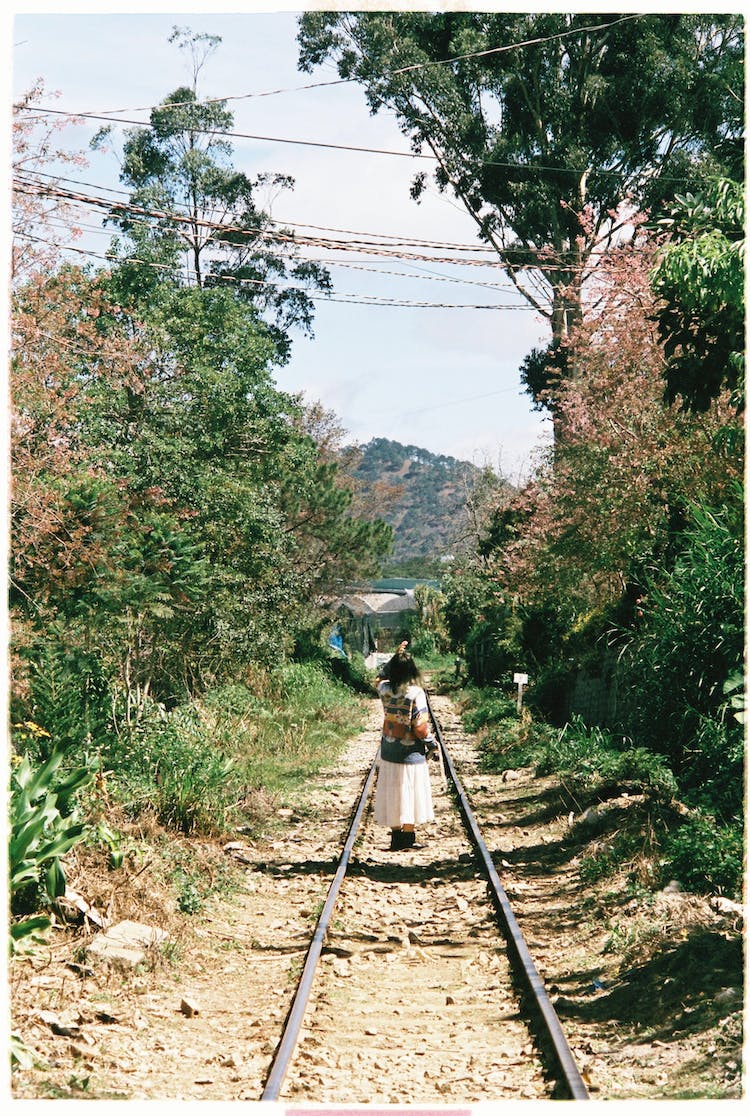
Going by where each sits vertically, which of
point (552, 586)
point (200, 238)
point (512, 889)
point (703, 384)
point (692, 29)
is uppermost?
point (692, 29)

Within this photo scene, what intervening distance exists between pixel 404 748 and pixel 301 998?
486 cm

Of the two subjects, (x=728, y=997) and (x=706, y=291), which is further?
(x=706, y=291)

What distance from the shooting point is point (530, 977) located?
294 inches

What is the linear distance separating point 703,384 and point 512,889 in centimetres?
492

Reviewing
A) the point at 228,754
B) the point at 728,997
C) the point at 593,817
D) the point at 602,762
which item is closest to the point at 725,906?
the point at 728,997

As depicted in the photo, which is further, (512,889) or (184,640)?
(184,640)

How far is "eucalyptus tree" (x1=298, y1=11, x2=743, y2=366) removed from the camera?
26594 millimetres

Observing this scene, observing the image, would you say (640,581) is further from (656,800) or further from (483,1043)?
(483,1043)

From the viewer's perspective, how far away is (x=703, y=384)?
374 inches

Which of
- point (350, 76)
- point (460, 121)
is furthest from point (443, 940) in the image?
point (460, 121)

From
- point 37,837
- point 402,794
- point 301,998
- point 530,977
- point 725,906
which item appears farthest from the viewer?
point 402,794

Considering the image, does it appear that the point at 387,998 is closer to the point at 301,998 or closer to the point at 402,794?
the point at 301,998

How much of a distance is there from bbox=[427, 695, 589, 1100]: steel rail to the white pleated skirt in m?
0.75

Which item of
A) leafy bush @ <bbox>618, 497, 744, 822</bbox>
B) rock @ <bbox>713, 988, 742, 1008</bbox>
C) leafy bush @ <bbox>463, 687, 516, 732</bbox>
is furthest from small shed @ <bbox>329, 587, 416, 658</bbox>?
rock @ <bbox>713, 988, 742, 1008</bbox>
